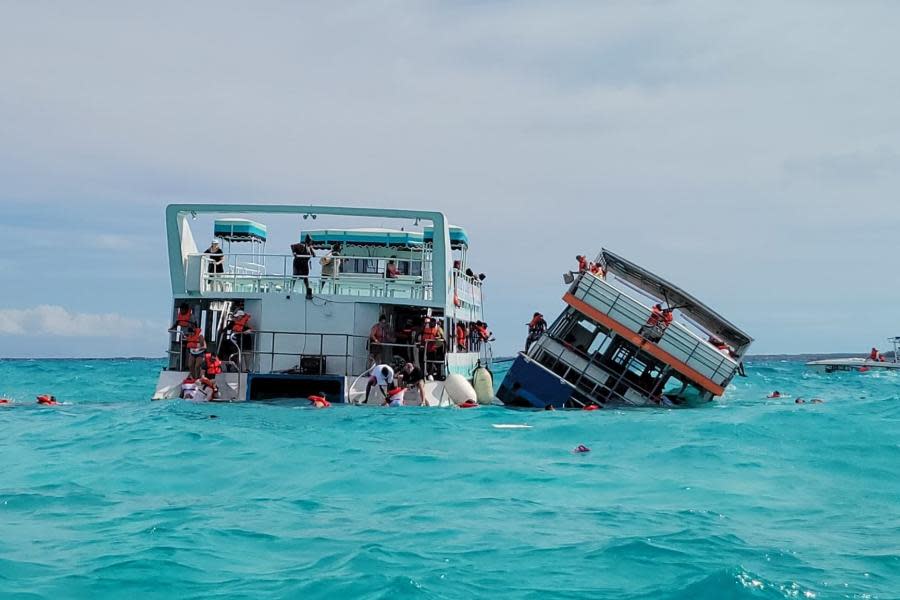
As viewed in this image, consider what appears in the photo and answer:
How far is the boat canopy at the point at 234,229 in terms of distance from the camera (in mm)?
26797

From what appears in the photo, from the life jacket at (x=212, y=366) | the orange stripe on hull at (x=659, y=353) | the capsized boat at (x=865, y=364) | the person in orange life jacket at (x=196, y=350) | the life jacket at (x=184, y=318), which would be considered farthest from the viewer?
the capsized boat at (x=865, y=364)

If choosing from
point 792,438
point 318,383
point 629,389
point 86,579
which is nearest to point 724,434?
point 792,438

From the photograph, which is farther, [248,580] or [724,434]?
[724,434]

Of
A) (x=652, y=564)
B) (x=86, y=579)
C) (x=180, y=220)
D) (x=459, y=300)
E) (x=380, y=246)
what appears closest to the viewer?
→ (x=86, y=579)

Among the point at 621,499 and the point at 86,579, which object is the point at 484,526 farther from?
the point at 86,579

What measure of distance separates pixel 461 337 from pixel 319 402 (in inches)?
327

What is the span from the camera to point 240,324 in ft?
77.4

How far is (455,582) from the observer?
7934 millimetres

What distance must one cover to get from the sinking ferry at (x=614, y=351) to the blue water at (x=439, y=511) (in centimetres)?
562

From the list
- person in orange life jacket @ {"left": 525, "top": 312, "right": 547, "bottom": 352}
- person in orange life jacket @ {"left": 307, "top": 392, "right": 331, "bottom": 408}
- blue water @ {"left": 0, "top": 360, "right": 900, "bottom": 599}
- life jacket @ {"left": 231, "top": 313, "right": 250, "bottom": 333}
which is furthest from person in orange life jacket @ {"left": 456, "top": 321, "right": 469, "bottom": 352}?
blue water @ {"left": 0, "top": 360, "right": 900, "bottom": 599}

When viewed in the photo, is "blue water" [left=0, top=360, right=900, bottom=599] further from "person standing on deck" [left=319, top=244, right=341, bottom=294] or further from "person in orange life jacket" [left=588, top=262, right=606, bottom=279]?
"person in orange life jacket" [left=588, top=262, right=606, bottom=279]

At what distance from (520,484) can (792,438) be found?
832cm

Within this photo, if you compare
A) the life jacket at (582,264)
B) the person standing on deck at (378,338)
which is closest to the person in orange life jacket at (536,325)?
the life jacket at (582,264)

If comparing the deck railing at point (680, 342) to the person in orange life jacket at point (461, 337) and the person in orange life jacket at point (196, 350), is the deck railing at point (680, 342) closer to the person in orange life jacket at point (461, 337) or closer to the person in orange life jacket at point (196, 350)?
the person in orange life jacket at point (461, 337)
